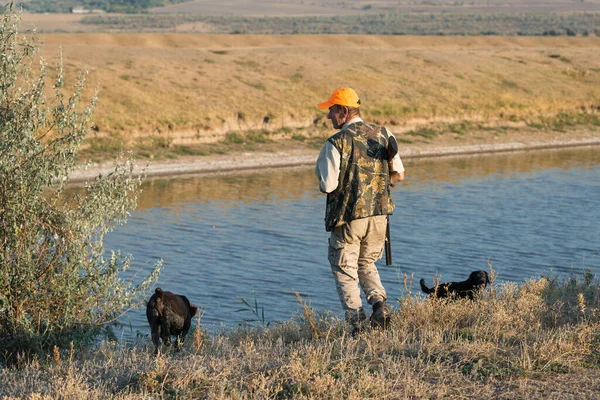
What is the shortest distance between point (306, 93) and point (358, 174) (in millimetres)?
34320

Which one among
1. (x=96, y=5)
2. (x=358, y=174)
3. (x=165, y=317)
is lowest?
(x=165, y=317)

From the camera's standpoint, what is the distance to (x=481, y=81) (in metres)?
49.2

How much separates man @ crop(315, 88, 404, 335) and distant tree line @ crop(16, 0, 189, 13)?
152122 mm

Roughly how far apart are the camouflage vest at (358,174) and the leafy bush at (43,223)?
2727 millimetres

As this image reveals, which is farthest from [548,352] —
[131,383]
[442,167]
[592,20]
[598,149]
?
[592,20]

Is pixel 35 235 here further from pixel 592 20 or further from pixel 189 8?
pixel 189 8

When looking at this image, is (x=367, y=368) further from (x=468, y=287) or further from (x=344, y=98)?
(x=468, y=287)

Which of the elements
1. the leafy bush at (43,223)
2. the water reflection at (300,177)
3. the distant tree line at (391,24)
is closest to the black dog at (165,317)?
the leafy bush at (43,223)

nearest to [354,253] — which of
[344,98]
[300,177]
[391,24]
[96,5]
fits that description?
[344,98]

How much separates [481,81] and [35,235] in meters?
41.7

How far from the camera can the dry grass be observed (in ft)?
20.8

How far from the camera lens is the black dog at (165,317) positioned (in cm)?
857

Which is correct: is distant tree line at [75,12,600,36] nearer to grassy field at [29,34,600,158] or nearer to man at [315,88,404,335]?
grassy field at [29,34,600,158]

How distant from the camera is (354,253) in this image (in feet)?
27.2
